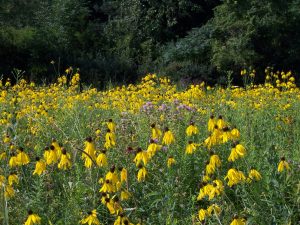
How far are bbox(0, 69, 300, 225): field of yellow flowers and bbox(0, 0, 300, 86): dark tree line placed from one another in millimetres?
9450

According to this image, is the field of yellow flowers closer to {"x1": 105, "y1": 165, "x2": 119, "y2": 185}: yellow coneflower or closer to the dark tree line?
{"x1": 105, "y1": 165, "x2": 119, "y2": 185}: yellow coneflower

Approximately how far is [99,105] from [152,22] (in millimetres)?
13517

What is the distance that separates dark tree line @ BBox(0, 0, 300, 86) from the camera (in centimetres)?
1459

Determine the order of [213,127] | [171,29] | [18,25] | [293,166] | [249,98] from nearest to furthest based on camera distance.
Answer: [213,127]
[293,166]
[249,98]
[18,25]
[171,29]

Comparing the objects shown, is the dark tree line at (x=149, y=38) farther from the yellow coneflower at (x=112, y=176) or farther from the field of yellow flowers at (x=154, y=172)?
the yellow coneflower at (x=112, y=176)

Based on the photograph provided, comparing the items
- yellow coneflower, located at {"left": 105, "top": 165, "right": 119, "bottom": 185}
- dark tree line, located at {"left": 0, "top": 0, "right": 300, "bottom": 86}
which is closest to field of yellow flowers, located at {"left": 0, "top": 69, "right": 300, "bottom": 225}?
yellow coneflower, located at {"left": 105, "top": 165, "right": 119, "bottom": 185}

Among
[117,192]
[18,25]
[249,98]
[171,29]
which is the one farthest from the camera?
[171,29]

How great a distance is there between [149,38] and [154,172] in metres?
16.0

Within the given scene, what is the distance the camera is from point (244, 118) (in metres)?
5.12

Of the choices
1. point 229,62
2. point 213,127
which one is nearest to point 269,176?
point 213,127

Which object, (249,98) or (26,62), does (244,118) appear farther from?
(26,62)

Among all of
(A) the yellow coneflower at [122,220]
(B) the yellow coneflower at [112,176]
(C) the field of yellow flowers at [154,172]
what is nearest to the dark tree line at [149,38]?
(C) the field of yellow flowers at [154,172]

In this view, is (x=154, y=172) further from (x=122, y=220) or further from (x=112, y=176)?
(x=122, y=220)

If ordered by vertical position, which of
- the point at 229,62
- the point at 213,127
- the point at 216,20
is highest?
the point at 213,127
